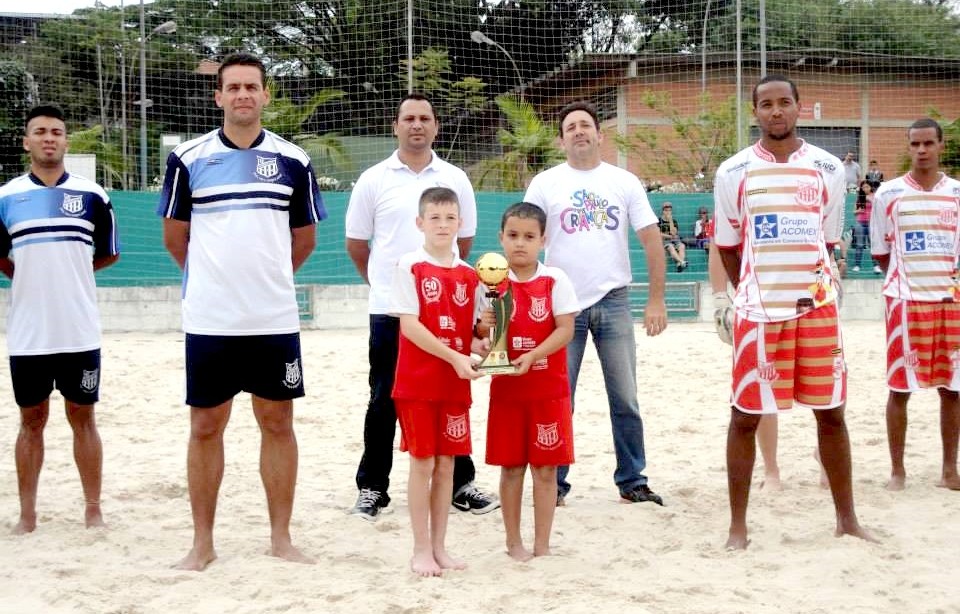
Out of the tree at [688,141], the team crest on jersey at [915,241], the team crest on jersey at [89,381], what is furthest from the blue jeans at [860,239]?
the team crest on jersey at [89,381]

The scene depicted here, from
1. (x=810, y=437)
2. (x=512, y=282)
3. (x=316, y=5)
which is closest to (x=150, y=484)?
(x=512, y=282)

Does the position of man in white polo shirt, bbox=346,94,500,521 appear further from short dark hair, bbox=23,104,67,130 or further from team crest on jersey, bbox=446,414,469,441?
short dark hair, bbox=23,104,67,130

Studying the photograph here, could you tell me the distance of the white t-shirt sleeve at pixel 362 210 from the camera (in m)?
5.40

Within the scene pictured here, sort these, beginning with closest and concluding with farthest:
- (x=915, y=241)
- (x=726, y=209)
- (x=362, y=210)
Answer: (x=726, y=209)
(x=362, y=210)
(x=915, y=241)

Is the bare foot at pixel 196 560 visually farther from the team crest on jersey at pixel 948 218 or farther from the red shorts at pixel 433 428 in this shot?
the team crest on jersey at pixel 948 218

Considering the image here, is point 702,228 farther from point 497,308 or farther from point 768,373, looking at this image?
point 497,308

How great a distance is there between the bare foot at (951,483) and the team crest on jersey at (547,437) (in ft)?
8.60

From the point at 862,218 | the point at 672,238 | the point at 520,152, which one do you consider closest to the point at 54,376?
the point at 672,238

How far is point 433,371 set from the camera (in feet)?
13.9

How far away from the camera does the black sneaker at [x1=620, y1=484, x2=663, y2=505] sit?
5.47 m

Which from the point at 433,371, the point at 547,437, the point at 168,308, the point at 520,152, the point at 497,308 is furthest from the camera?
the point at 520,152

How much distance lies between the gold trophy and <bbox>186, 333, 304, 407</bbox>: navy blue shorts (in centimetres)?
85

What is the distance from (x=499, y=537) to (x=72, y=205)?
2.60 meters

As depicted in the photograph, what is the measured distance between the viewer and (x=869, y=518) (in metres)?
5.07
